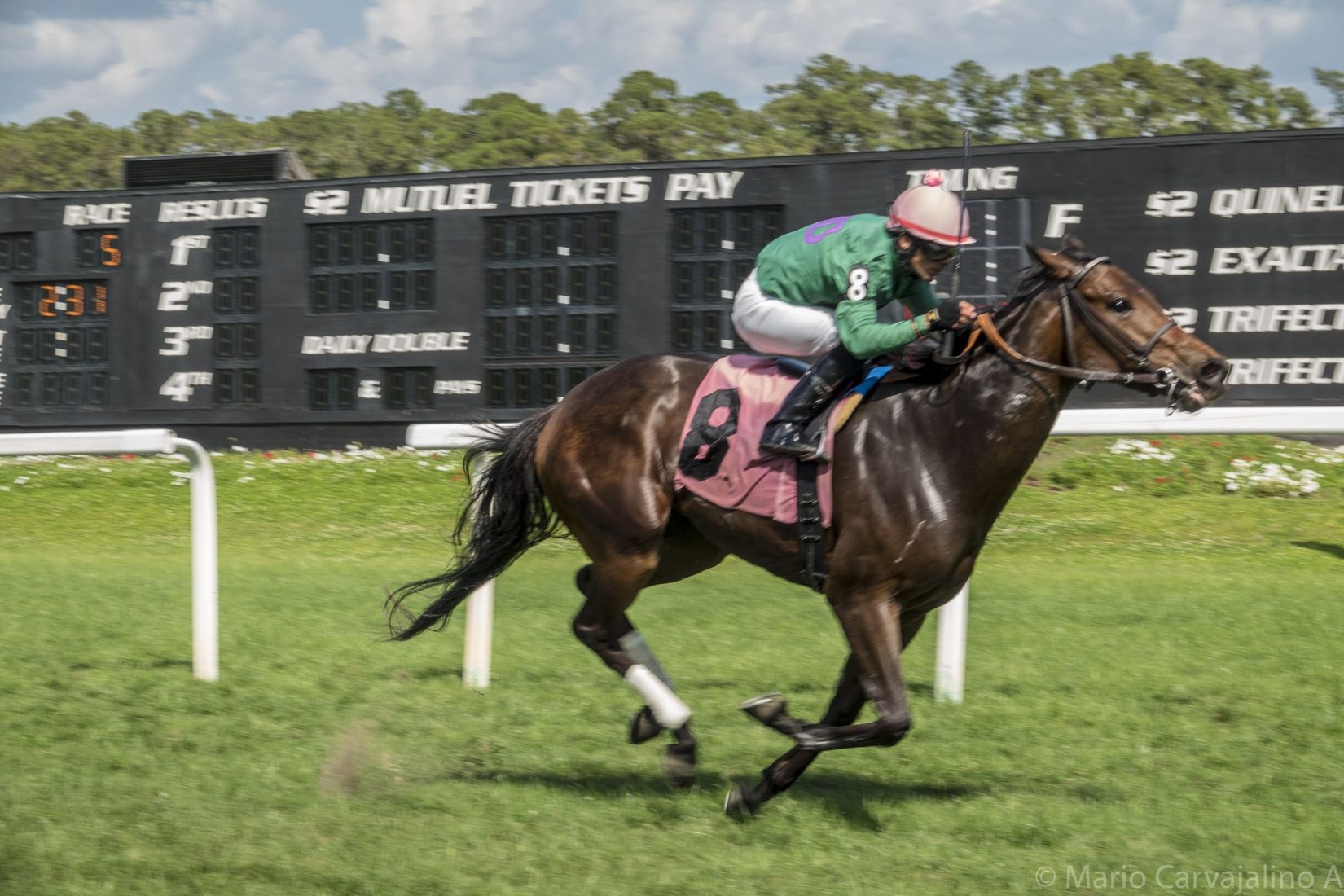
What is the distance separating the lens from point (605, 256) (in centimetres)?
1279

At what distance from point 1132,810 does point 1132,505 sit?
802 cm

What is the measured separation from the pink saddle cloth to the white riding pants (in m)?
0.08

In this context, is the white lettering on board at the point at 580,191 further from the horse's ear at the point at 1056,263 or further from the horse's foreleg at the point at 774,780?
the horse's foreleg at the point at 774,780

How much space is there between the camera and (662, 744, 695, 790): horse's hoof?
430cm

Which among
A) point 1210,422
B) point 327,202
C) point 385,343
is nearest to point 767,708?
point 1210,422

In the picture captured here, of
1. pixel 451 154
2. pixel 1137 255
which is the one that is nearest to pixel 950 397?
pixel 1137 255

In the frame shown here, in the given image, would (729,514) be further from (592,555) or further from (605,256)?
(605,256)

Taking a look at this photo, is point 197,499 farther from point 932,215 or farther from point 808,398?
point 932,215

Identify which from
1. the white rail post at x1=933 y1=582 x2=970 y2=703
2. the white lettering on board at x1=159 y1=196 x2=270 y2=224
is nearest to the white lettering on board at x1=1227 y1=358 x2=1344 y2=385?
the white rail post at x1=933 y1=582 x2=970 y2=703

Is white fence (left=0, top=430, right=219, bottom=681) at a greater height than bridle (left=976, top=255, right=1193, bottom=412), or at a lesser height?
lesser

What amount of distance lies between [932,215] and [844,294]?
35 centimetres

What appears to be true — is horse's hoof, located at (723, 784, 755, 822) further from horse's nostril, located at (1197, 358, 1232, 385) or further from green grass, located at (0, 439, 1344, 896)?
horse's nostril, located at (1197, 358, 1232, 385)

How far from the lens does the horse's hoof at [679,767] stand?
4.30 meters

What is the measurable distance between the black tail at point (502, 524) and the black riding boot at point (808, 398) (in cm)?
106
